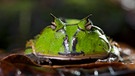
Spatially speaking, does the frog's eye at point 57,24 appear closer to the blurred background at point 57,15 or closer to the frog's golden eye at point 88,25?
the frog's golden eye at point 88,25

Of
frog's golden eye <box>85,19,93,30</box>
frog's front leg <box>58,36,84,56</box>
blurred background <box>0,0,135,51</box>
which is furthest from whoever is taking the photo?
blurred background <box>0,0,135,51</box>

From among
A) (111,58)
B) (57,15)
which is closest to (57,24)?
(111,58)

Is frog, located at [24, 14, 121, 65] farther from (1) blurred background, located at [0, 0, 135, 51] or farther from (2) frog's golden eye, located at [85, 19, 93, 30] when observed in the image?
(1) blurred background, located at [0, 0, 135, 51]

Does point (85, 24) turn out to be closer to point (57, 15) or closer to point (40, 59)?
point (40, 59)

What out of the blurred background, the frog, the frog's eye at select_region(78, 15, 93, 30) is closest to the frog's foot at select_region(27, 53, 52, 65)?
the frog

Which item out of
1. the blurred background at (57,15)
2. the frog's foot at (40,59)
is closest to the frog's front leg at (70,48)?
the frog's foot at (40,59)

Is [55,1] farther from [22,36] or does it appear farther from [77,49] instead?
[77,49]

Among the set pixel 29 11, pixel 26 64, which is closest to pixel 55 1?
pixel 29 11
